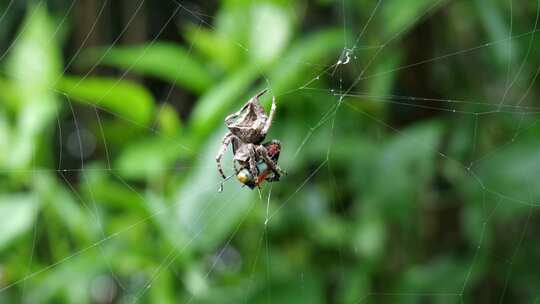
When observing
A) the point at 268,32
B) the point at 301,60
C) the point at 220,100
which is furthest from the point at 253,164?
the point at 268,32

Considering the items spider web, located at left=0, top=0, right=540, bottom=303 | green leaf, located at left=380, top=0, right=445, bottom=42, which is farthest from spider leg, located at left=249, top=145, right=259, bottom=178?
green leaf, located at left=380, top=0, right=445, bottom=42

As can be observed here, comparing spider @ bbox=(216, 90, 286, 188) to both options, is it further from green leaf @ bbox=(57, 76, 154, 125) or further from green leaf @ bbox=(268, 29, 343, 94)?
green leaf @ bbox=(57, 76, 154, 125)

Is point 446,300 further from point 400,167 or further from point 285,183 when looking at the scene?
point 285,183

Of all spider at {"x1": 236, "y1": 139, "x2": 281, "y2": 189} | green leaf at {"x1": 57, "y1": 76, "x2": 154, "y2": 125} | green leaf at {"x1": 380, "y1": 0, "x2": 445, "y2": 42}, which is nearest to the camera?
spider at {"x1": 236, "y1": 139, "x2": 281, "y2": 189}

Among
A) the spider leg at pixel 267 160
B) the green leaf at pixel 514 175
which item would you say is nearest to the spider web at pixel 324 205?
the green leaf at pixel 514 175

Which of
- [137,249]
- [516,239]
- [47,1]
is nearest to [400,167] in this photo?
[516,239]

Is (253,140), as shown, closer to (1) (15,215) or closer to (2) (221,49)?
(2) (221,49)
